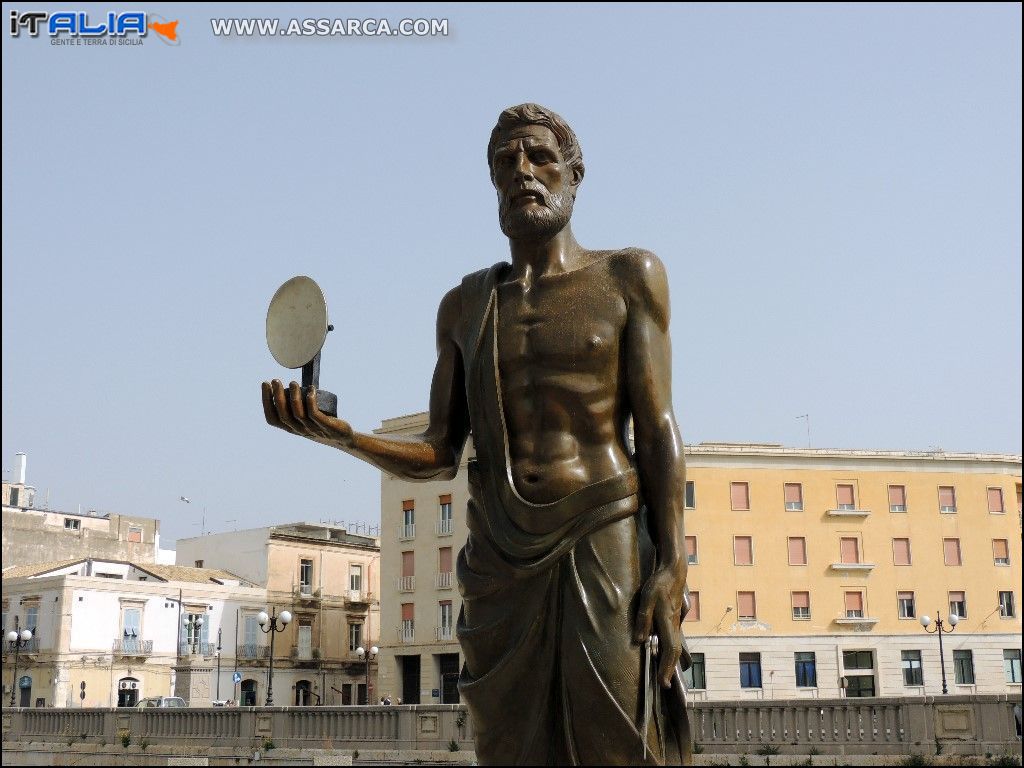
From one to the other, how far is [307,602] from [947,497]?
33160 mm

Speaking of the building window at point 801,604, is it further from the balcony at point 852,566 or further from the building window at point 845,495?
the building window at point 845,495

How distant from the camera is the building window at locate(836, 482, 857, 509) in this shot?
171 ft

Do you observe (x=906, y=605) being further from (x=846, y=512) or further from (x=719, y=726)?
(x=719, y=726)

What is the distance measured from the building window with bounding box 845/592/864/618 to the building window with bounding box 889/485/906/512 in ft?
13.6

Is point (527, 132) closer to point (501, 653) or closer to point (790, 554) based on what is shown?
point (501, 653)

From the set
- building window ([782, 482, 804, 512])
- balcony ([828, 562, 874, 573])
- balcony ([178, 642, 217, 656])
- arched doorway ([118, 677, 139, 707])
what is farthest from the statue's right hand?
arched doorway ([118, 677, 139, 707])

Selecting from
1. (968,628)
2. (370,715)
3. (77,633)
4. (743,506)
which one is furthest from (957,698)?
(77,633)

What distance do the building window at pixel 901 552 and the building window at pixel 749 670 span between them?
25.6 feet

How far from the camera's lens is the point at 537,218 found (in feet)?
14.4

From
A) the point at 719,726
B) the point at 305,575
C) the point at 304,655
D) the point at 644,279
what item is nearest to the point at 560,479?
the point at 644,279

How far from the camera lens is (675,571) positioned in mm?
3982

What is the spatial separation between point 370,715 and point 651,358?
73.8 feet

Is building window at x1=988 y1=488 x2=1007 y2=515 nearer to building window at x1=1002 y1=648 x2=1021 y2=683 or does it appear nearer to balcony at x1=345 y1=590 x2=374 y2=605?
building window at x1=1002 y1=648 x2=1021 y2=683

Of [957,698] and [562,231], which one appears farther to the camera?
[957,698]
